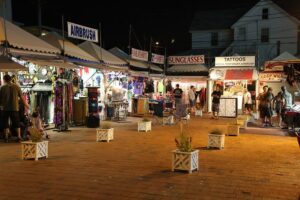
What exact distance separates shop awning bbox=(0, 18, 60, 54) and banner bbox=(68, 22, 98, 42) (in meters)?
2.26

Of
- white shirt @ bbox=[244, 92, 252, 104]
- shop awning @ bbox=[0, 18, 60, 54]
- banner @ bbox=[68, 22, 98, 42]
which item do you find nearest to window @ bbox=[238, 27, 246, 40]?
white shirt @ bbox=[244, 92, 252, 104]

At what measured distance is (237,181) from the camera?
6523mm

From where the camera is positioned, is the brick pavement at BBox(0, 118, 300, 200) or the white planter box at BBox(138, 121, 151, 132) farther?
the white planter box at BBox(138, 121, 151, 132)

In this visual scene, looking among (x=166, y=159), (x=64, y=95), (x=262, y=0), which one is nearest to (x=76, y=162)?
(x=166, y=159)

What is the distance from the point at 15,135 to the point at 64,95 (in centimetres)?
266

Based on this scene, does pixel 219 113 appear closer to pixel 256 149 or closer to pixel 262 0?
pixel 256 149

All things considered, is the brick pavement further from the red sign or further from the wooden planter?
the red sign

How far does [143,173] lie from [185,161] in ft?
2.68

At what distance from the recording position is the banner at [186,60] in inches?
1013

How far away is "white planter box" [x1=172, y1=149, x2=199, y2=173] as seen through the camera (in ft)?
23.3

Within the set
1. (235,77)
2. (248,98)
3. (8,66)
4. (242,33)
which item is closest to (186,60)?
(235,77)

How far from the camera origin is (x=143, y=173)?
22.9 feet

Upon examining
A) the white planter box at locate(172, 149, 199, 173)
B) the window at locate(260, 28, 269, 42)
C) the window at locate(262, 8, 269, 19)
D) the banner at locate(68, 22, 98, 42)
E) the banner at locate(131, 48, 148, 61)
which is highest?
the window at locate(262, 8, 269, 19)

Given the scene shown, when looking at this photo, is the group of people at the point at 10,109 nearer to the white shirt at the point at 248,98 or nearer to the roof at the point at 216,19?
the white shirt at the point at 248,98
